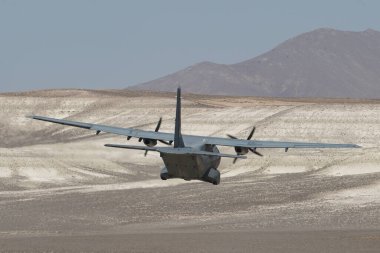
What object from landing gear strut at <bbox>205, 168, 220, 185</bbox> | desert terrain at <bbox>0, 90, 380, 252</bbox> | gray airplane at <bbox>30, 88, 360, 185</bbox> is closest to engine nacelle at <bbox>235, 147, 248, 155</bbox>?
gray airplane at <bbox>30, 88, 360, 185</bbox>

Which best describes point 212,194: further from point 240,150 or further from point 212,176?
point 212,176

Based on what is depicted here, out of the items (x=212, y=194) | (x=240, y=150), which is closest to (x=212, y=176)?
(x=240, y=150)

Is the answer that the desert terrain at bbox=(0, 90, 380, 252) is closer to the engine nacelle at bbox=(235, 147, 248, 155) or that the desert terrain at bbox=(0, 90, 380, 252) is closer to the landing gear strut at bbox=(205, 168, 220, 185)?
the landing gear strut at bbox=(205, 168, 220, 185)

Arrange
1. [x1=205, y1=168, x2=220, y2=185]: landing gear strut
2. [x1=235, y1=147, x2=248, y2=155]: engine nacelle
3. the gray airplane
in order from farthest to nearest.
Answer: [x1=235, y1=147, x2=248, y2=155]: engine nacelle, [x1=205, y1=168, x2=220, y2=185]: landing gear strut, the gray airplane

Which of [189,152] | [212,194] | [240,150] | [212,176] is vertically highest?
[189,152]

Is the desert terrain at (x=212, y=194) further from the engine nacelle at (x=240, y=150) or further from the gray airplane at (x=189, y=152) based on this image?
the engine nacelle at (x=240, y=150)

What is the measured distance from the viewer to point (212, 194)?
6581cm

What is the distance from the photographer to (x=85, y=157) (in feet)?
279

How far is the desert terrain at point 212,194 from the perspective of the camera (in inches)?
1766

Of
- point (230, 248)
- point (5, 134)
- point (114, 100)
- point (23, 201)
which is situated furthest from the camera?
point (114, 100)

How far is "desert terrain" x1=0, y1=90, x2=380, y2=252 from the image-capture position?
44.8 m

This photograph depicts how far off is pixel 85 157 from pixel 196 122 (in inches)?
1001

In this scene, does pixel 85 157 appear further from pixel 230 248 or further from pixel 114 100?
pixel 114 100

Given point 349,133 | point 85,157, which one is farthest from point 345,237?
point 349,133
